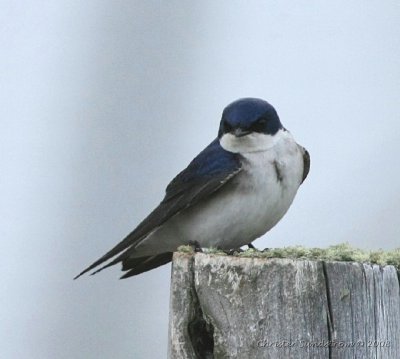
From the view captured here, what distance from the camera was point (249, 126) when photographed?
312 centimetres

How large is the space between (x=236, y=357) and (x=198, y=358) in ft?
0.34

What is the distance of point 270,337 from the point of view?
1.75 m

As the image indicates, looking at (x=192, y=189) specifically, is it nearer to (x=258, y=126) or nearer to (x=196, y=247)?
(x=258, y=126)

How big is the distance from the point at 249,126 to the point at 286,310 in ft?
4.63

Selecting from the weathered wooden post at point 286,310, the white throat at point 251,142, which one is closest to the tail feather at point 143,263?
the white throat at point 251,142

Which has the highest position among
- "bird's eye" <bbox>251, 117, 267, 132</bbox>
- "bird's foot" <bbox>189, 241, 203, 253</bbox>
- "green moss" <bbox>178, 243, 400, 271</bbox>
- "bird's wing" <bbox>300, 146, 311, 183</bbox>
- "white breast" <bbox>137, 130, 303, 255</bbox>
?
"bird's eye" <bbox>251, 117, 267, 132</bbox>

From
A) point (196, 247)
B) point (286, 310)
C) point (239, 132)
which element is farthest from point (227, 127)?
point (286, 310)

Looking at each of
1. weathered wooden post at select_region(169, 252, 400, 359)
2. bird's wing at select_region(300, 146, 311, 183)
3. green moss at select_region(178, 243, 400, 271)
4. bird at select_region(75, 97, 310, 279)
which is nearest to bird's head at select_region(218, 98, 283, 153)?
bird at select_region(75, 97, 310, 279)

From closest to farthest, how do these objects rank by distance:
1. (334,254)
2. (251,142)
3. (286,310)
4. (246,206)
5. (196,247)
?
(286,310) < (334,254) < (196,247) < (246,206) < (251,142)

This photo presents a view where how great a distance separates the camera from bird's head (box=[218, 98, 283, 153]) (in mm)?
3111

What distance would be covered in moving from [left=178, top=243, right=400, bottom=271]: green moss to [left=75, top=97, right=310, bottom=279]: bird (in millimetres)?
930

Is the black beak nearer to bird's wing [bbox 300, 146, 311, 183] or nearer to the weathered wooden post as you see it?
bird's wing [bbox 300, 146, 311, 183]

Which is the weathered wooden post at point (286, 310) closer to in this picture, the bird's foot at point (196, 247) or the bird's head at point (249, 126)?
the bird's foot at point (196, 247)

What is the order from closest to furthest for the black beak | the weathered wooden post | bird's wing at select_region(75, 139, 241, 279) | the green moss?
1. the weathered wooden post
2. the green moss
3. bird's wing at select_region(75, 139, 241, 279)
4. the black beak
